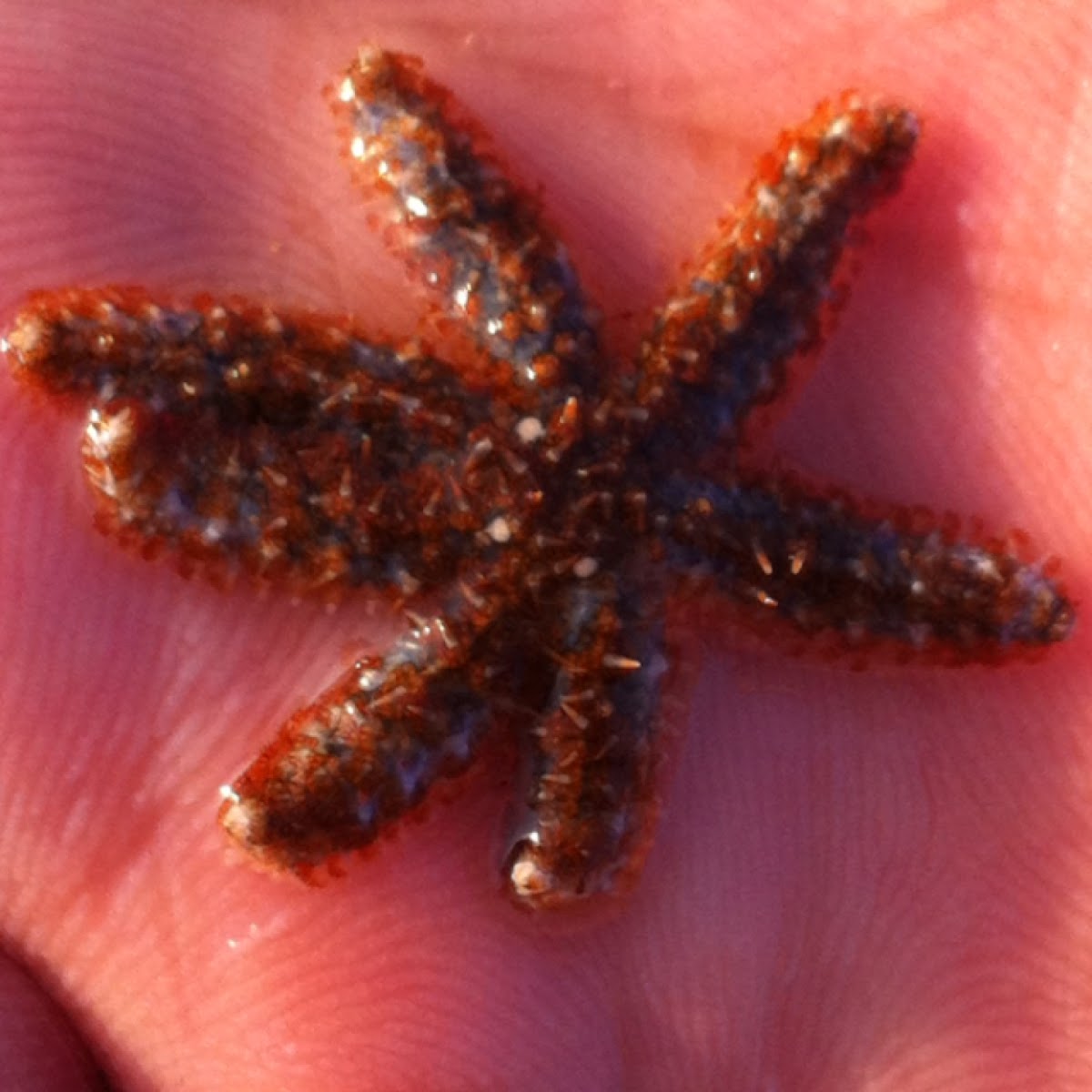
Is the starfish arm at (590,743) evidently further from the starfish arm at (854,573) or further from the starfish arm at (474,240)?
the starfish arm at (474,240)

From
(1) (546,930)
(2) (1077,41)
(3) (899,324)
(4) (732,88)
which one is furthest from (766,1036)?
(2) (1077,41)

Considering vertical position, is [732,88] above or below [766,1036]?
above

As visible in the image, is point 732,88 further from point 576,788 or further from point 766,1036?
point 766,1036

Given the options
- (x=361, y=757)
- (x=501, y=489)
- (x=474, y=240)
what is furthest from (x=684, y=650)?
(x=474, y=240)

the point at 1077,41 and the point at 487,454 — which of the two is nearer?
the point at 487,454

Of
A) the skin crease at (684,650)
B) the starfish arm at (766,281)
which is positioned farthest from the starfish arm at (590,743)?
the starfish arm at (766,281)

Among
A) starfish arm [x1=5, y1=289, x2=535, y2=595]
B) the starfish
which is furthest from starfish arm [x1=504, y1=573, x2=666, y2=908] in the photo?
starfish arm [x1=5, y1=289, x2=535, y2=595]

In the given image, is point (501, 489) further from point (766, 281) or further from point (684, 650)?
point (766, 281)
